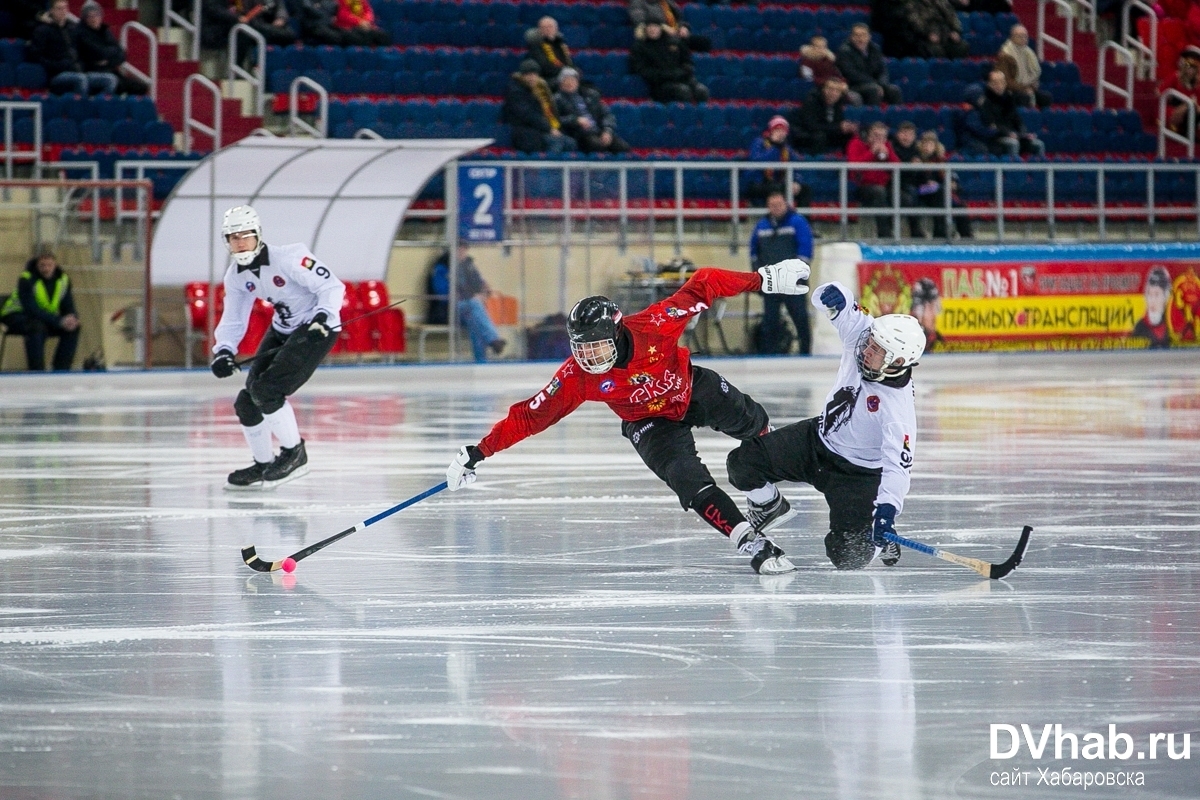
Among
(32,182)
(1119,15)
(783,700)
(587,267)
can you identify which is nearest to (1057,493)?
(783,700)

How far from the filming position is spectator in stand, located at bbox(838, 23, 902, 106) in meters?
19.8

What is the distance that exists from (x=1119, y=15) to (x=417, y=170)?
11.8 m

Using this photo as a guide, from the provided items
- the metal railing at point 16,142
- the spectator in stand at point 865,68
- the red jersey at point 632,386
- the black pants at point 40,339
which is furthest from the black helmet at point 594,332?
the spectator in stand at point 865,68

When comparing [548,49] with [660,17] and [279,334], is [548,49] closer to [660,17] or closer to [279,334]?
[660,17]

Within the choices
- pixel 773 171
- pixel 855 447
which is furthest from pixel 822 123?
pixel 855 447

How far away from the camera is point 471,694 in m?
4.50

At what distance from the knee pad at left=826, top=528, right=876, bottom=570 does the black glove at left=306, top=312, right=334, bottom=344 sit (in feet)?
11.6

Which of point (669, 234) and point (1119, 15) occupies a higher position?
point (1119, 15)

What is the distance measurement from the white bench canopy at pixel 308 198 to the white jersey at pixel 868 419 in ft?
30.9

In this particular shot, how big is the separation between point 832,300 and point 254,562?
2213 mm

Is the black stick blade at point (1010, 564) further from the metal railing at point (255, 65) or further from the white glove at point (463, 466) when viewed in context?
the metal railing at point (255, 65)

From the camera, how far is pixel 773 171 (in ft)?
58.5

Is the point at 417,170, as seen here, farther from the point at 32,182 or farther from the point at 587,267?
the point at 32,182

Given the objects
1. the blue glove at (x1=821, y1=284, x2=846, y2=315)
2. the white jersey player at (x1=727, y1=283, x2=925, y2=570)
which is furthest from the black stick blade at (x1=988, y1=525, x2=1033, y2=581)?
the blue glove at (x1=821, y1=284, x2=846, y2=315)
